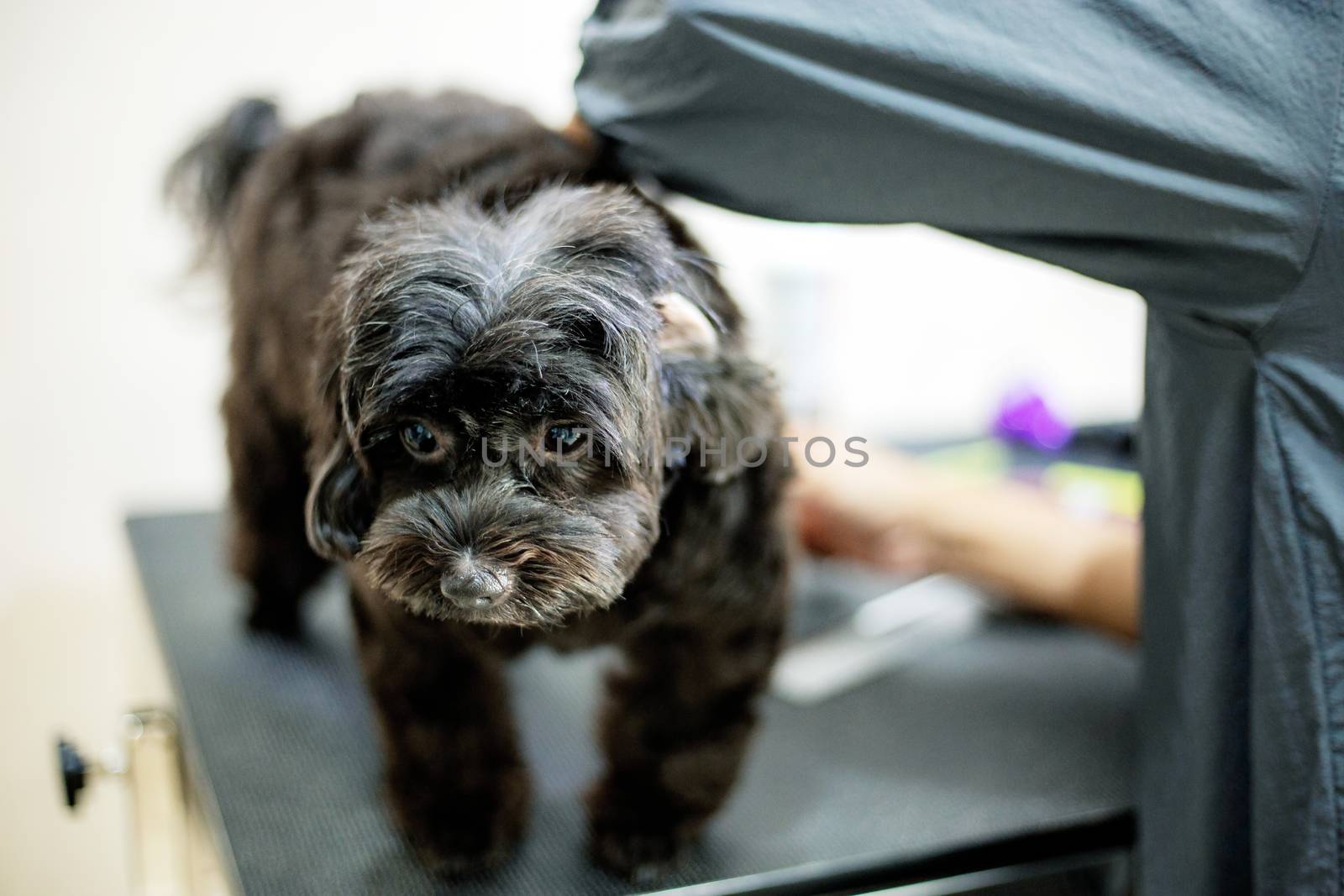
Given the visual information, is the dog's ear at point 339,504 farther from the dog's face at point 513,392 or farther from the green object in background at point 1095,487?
the green object in background at point 1095,487

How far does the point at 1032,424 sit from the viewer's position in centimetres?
219

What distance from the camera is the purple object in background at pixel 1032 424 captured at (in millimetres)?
2180

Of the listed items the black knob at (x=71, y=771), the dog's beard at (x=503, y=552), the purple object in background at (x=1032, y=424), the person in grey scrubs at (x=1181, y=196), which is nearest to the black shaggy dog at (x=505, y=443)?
the dog's beard at (x=503, y=552)

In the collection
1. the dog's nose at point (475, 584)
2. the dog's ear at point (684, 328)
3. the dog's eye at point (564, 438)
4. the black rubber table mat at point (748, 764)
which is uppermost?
the dog's ear at point (684, 328)

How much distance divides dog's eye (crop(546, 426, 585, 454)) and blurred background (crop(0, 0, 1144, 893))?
906 millimetres

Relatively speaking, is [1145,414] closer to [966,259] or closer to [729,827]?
[729,827]

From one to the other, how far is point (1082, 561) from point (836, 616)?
39 centimetres

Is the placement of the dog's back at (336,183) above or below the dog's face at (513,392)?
above

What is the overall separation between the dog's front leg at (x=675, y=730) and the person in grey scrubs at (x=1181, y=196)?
0.39 m

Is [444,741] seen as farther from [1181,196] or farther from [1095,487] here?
[1095,487]

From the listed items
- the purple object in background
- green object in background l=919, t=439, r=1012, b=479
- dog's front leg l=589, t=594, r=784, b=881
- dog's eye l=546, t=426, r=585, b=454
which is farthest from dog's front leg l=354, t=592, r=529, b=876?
the purple object in background

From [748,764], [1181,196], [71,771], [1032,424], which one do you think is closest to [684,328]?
[1181,196]

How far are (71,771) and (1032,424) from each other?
1875mm

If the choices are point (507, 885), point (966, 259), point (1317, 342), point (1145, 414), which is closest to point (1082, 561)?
point (1145, 414)
